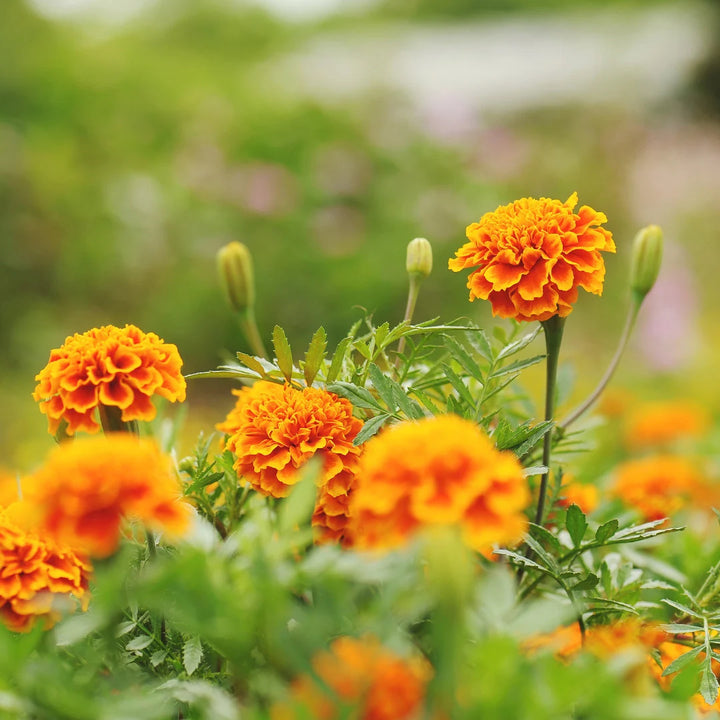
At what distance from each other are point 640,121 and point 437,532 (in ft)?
15.0

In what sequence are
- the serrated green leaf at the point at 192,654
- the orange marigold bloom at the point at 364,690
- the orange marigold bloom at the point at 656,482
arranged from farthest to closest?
the orange marigold bloom at the point at 656,482, the serrated green leaf at the point at 192,654, the orange marigold bloom at the point at 364,690

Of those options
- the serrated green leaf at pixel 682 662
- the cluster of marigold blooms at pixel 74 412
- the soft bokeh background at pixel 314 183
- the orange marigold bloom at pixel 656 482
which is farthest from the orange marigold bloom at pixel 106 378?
the soft bokeh background at pixel 314 183

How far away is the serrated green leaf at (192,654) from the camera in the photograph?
0.44 m

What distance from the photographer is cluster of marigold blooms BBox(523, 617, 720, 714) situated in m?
0.47

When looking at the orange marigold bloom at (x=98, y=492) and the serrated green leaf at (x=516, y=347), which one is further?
the serrated green leaf at (x=516, y=347)

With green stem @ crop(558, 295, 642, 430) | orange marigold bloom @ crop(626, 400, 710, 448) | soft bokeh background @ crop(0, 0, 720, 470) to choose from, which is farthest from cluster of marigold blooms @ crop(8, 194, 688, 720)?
soft bokeh background @ crop(0, 0, 720, 470)

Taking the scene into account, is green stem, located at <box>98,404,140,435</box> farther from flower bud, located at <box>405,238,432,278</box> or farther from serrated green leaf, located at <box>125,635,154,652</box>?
flower bud, located at <box>405,238,432,278</box>

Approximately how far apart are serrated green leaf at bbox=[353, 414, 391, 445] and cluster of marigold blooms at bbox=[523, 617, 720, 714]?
137 millimetres

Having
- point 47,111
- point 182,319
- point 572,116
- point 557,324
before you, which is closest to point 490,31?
point 572,116

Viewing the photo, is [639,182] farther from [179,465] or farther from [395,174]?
[179,465]

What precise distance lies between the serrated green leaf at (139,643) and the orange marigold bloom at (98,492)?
0.13 m

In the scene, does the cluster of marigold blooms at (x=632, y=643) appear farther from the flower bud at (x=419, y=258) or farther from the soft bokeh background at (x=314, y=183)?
the soft bokeh background at (x=314, y=183)

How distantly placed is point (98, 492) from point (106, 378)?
0.46 feet

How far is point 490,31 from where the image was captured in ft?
19.5
